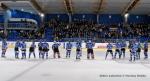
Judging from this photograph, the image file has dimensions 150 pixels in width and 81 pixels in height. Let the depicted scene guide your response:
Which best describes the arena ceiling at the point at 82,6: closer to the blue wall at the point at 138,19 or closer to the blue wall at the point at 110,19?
the blue wall at the point at 138,19

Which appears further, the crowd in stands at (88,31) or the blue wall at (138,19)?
the blue wall at (138,19)

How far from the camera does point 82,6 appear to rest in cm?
3694

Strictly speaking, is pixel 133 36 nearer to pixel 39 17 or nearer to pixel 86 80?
pixel 39 17

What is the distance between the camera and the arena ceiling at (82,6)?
34.2m

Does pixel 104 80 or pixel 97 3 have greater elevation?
pixel 97 3

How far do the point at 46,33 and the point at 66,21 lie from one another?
5113 mm

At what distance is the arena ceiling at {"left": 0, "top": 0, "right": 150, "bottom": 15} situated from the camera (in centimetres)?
3424

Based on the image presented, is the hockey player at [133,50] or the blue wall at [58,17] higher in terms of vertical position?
the blue wall at [58,17]

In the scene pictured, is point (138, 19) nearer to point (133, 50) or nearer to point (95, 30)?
point (95, 30)

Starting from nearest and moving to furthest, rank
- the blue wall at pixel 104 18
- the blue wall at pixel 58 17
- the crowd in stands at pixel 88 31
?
the crowd in stands at pixel 88 31 < the blue wall at pixel 104 18 < the blue wall at pixel 58 17

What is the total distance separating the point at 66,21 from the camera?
42969 millimetres

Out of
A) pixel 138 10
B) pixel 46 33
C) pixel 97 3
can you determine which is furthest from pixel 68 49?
pixel 138 10

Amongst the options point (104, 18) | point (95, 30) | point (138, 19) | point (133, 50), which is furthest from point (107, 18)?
point (133, 50)

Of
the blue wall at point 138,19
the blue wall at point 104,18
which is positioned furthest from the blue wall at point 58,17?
the blue wall at point 138,19
